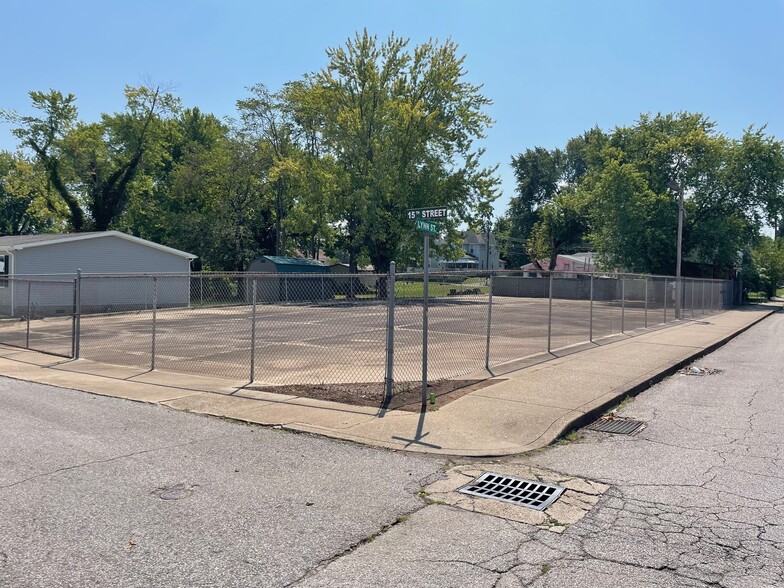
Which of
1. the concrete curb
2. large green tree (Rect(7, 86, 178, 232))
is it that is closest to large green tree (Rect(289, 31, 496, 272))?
large green tree (Rect(7, 86, 178, 232))

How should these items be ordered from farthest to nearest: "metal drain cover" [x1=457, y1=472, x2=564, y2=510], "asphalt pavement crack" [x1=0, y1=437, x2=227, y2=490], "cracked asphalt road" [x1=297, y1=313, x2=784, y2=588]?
"asphalt pavement crack" [x1=0, y1=437, x2=227, y2=490] < "metal drain cover" [x1=457, y1=472, x2=564, y2=510] < "cracked asphalt road" [x1=297, y1=313, x2=784, y2=588]

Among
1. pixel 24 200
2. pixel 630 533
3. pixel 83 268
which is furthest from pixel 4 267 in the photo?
pixel 24 200

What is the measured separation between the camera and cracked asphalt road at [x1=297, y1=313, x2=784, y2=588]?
144 inches

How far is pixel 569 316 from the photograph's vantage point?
60.3ft

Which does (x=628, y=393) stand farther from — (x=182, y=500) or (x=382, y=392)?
(x=182, y=500)

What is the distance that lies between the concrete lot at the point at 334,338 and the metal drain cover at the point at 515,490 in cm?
390

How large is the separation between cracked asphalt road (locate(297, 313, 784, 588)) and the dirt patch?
2294 millimetres

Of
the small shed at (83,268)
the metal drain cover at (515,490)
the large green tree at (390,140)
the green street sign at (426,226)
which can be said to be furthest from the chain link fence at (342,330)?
the large green tree at (390,140)

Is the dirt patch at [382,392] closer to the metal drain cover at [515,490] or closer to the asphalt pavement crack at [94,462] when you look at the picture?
the asphalt pavement crack at [94,462]

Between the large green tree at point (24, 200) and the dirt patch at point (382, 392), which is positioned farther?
the large green tree at point (24, 200)

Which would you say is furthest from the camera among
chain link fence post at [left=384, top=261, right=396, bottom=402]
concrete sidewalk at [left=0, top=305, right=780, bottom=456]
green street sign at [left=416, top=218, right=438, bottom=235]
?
chain link fence post at [left=384, top=261, right=396, bottom=402]

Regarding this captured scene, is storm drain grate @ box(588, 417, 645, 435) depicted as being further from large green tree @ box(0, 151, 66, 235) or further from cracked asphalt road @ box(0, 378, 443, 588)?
large green tree @ box(0, 151, 66, 235)

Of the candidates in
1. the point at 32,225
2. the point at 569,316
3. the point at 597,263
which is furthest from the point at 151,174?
the point at 569,316

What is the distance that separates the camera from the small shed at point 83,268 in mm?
25953
